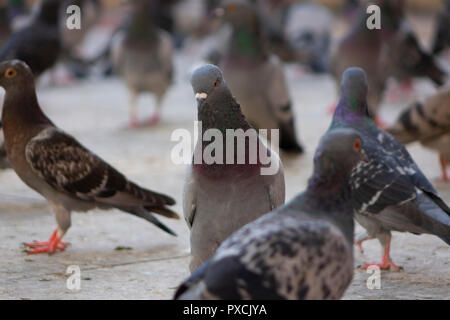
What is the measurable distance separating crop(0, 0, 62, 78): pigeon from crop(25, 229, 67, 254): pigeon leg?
3.79 meters

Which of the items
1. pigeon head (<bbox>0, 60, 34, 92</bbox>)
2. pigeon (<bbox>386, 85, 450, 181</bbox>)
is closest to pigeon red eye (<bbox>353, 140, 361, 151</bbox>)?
pigeon head (<bbox>0, 60, 34, 92</bbox>)

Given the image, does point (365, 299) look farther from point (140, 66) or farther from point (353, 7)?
point (353, 7)

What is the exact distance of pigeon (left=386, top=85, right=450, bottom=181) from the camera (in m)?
6.69

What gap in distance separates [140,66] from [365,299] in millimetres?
6407

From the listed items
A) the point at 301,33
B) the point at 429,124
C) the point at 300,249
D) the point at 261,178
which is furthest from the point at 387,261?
the point at 301,33

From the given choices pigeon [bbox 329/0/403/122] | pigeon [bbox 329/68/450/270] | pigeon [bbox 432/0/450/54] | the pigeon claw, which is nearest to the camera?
pigeon [bbox 329/68/450/270]

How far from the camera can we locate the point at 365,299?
169 inches

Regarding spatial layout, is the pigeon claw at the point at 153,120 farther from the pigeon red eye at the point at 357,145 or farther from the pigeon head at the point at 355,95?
the pigeon red eye at the point at 357,145

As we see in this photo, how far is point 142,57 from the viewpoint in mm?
10211

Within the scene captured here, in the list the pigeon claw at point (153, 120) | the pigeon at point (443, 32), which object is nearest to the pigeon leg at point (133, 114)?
the pigeon claw at point (153, 120)

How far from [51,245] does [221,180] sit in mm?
1694

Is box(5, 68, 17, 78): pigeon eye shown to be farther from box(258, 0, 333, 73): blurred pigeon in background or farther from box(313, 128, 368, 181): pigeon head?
box(258, 0, 333, 73): blurred pigeon in background


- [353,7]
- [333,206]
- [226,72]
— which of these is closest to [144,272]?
[333,206]

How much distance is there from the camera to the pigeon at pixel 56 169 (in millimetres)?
5277
